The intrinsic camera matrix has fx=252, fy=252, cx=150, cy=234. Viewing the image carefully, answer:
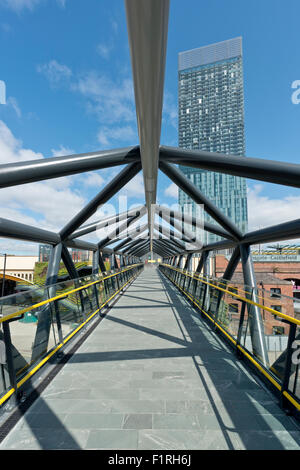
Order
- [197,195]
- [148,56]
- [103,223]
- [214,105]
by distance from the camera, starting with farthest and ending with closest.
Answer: [214,105] → [103,223] → [197,195] → [148,56]

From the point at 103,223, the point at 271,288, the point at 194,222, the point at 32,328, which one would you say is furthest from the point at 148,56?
the point at 271,288

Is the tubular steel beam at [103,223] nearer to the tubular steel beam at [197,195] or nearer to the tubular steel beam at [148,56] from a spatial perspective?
the tubular steel beam at [197,195]

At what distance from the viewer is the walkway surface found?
235 centimetres

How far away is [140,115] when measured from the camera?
10.4ft

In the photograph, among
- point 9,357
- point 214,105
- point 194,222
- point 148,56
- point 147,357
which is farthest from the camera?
point 214,105

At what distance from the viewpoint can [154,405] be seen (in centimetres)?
290

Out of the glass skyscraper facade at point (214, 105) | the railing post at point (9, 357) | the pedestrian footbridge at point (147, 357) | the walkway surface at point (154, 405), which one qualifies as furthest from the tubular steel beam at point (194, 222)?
the glass skyscraper facade at point (214, 105)

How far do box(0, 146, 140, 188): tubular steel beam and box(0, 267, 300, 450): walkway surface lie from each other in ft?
9.90

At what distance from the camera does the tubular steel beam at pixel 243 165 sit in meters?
4.01

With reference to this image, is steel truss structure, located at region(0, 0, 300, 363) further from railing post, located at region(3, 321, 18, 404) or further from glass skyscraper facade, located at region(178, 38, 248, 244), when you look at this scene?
glass skyscraper facade, located at region(178, 38, 248, 244)

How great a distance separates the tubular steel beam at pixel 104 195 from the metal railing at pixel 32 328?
7.40ft

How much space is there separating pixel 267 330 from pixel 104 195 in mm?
5060

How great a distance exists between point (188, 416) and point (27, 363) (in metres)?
2.14

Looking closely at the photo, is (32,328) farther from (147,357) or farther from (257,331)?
(257,331)
